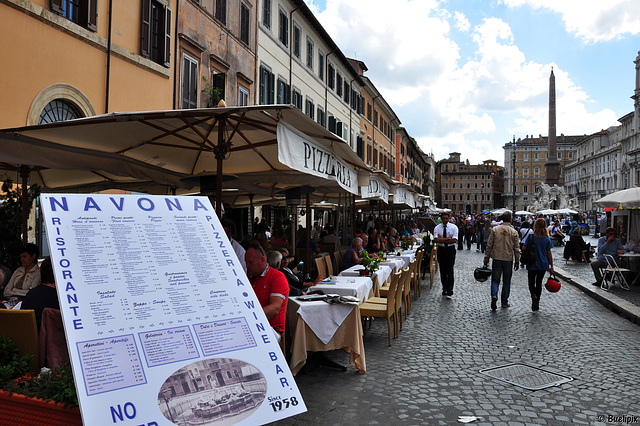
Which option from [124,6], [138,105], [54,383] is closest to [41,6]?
[124,6]

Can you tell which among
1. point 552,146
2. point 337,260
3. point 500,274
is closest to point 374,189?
point 500,274

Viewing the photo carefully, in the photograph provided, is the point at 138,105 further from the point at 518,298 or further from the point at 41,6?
the point at 518,298

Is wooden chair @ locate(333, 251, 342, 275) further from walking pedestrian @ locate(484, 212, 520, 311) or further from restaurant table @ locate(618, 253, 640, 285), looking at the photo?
restaurant table @ locate(618, 253, 640, 285)

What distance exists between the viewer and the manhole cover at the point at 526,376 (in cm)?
530

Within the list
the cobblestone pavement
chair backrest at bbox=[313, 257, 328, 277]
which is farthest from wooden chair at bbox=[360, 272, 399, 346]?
chair backrest at bbox=[313, 257, 328, 277]

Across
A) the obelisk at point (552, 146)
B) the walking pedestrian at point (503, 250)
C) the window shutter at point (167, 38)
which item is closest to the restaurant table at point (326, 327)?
the walking pedestrian at point (503, 250)

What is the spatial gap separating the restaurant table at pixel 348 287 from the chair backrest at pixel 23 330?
12.3 feet

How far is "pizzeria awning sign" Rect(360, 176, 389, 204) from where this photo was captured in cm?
869

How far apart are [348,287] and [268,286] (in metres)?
2.35

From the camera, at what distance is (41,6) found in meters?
10.0

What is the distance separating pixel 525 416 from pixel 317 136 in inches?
134

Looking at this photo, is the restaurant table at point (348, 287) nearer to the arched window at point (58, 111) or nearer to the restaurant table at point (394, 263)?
the restaurant table at point (394, 263)

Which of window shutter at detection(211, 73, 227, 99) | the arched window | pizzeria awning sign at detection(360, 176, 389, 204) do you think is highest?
window shutter at detection(211, 73, 227, 99)

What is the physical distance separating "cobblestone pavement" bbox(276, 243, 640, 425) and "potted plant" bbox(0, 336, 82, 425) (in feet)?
6.18
